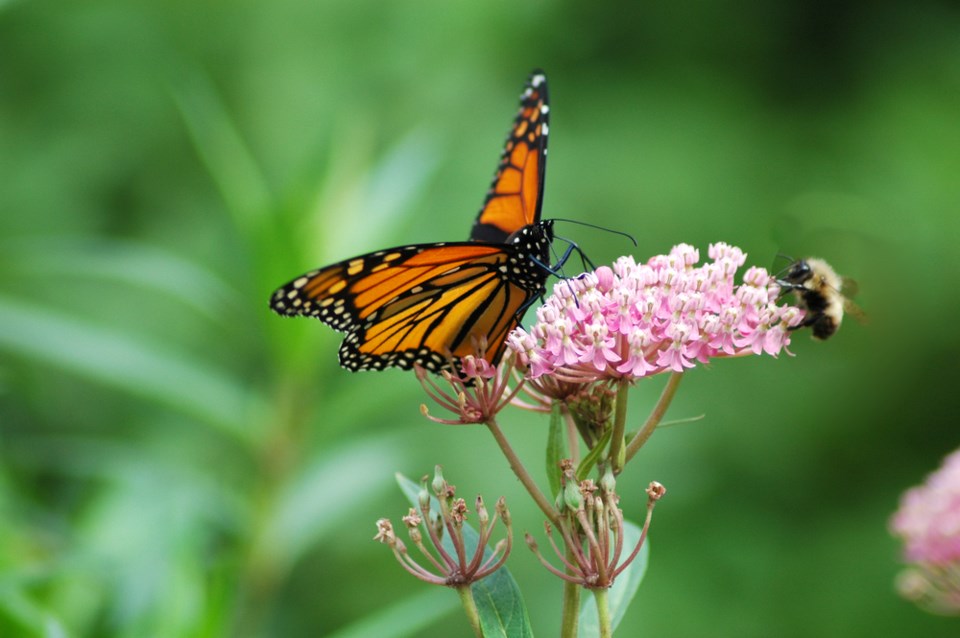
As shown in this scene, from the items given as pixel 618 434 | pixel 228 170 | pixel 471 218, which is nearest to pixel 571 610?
pixel 618 434

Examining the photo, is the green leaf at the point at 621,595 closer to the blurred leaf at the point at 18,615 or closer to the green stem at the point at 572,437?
the green stem at the point at 572,437

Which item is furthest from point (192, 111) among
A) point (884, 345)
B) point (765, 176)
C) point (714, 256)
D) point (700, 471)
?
point (884, 345)

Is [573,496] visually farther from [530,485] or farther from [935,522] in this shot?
[935,522]

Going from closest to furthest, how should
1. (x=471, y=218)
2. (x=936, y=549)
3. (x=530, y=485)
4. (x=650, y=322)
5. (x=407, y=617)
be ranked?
(x=530, y=485) < (x=650, y=322) < (x=407, y=617) < (x=936, y=549) < (x=471, y=218)

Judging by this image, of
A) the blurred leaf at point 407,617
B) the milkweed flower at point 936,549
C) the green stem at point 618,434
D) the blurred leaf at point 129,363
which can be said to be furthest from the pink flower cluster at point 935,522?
the blurred leaf at point 129,363

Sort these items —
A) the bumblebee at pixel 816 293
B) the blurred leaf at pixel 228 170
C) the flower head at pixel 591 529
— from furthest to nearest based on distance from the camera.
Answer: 1. the blurred leaf at pixel 228 170
2. the bumblebee at pixel 816 293
3. the flower head at pixel 591 529

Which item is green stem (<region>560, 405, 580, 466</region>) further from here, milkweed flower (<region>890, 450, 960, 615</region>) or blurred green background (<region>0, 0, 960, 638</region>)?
milkweed flower (<region>890, 450, 960, 615</region>)

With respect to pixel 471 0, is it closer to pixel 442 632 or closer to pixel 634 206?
pixel 634 206
